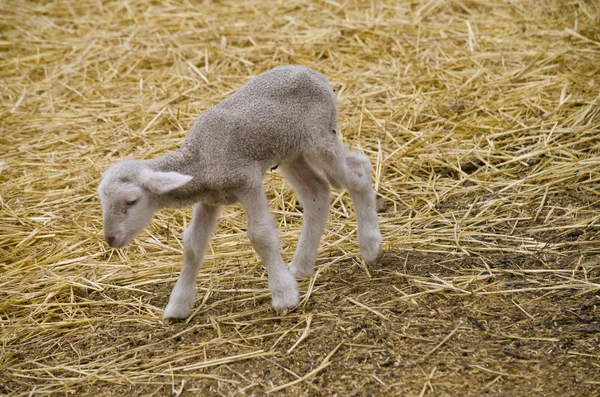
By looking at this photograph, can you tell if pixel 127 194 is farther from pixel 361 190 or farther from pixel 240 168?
pixel 361 190

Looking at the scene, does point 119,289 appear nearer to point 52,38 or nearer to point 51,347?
point 51,347

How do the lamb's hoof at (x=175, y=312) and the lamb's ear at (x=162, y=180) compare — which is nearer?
the lamb's ear at (x=162, y=180)

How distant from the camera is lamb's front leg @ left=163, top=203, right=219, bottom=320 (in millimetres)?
4160

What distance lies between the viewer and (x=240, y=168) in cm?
392

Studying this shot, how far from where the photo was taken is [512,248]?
460 centimetres

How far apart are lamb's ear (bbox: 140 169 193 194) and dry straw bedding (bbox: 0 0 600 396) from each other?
815 millimetres

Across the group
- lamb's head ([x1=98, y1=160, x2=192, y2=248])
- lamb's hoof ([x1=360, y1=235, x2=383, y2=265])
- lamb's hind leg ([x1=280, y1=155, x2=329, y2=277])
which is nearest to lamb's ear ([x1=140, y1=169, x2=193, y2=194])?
lamb's head ([x1=98, y1=160, x2=192, y2=248])

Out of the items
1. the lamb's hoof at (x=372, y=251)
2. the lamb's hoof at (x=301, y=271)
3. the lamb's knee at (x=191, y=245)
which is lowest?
the lamb's hoof at (x=301, y=271)

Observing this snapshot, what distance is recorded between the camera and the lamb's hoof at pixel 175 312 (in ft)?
13.7

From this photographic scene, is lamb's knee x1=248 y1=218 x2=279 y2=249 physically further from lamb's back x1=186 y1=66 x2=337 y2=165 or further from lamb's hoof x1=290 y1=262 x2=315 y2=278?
lamb's hoof x1=290 y1=262 x2=315 y2=278

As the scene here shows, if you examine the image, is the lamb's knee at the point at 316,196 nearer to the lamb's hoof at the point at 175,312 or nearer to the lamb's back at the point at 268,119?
the lamb's back at the point at 268,119

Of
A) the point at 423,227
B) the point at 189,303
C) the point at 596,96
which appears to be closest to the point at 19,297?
the point at 189,303

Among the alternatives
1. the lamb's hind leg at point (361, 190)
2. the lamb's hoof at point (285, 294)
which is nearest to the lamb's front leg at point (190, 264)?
the lamb's hoof at point (285, 294)

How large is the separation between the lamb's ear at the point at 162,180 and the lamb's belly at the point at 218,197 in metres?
0.27
